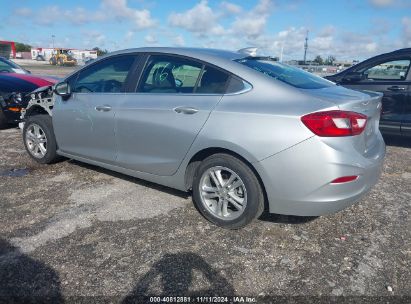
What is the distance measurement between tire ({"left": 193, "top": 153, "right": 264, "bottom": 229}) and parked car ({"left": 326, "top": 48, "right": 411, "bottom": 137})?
4081 mm

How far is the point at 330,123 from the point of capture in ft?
8.86

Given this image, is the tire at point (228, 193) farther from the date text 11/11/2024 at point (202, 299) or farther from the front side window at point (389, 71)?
the front side window at point (389, 71)

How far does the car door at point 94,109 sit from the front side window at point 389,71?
15.0ft

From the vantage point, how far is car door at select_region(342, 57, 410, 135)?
19.5ft

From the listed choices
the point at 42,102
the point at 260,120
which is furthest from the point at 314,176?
the point at 42,102

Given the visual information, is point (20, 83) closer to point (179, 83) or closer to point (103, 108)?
point (103, 108)

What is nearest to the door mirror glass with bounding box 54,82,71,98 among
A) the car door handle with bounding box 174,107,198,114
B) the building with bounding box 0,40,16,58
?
the car door handle with bounding box 174,107,198,114

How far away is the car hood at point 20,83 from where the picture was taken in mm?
6633

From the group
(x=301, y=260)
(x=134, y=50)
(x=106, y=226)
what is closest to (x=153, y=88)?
(x=134, y=50)

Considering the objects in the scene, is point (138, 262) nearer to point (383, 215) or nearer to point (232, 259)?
point (232, 259)

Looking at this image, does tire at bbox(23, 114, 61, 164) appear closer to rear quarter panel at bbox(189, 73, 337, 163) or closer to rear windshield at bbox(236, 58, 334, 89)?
rear quarter panel at bbox(189, 73, 337, 163)

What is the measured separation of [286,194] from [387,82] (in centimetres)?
435

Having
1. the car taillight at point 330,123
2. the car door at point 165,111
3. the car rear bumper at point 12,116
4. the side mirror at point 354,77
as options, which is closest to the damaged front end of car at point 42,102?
the car door at point 165,111

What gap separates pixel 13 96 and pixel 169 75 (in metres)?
4.32
